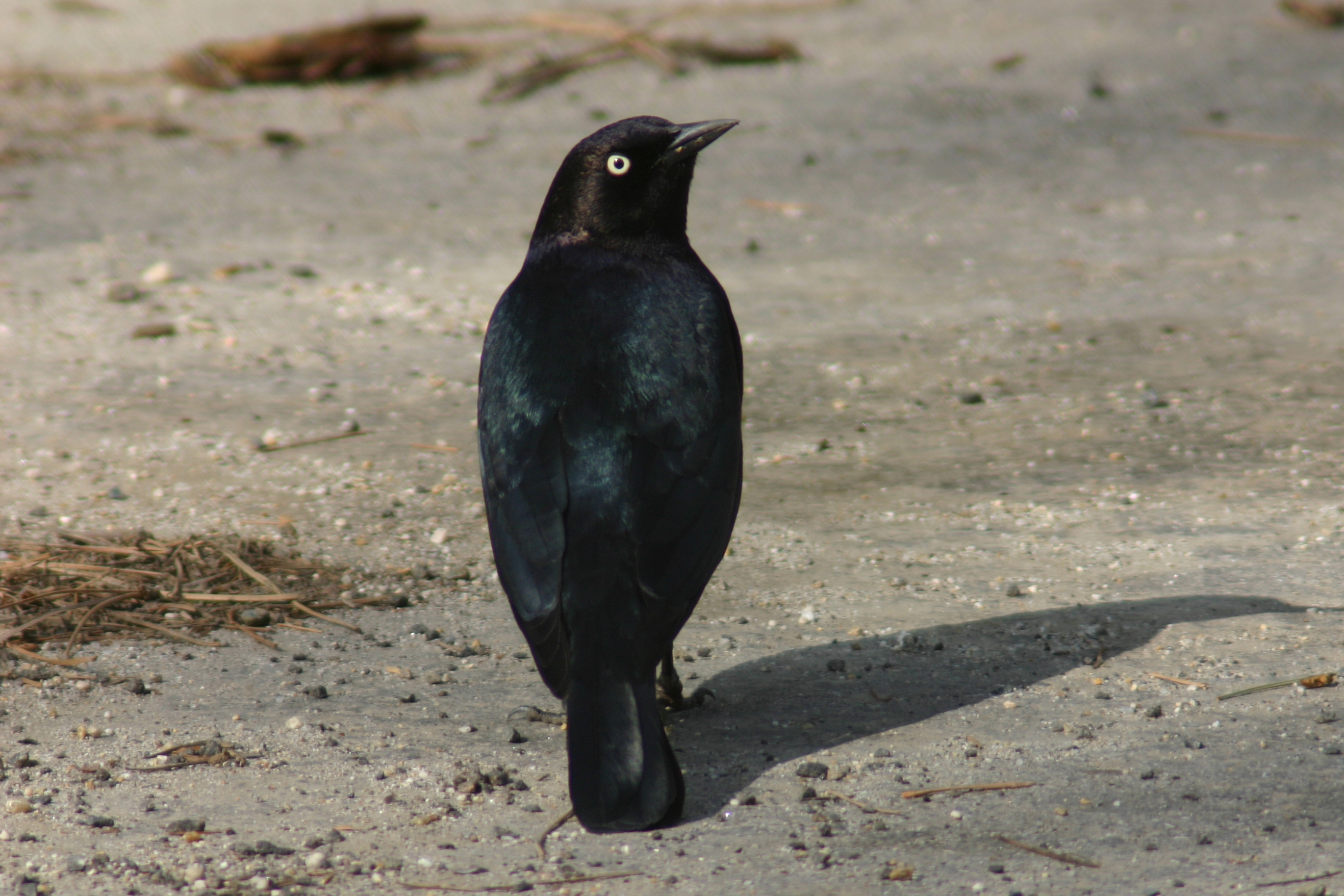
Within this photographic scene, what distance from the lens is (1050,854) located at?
281cm

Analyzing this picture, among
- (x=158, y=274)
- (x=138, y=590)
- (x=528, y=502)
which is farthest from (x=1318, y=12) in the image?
(x=138, y=590)

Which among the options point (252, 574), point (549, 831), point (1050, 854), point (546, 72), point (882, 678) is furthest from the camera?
point (546, 72)

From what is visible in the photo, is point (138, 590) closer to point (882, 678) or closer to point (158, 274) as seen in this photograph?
point (882, 678)

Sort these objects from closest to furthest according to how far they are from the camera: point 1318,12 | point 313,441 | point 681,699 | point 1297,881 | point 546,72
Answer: point 1297,881
point 681,699
point 313,441
point 546,72
point 1318,12

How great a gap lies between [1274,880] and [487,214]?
634cm

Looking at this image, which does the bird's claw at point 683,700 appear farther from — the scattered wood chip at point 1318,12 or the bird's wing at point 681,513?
the scattered wood chip at point 1318,12

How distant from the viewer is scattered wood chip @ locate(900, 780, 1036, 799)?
305 cm

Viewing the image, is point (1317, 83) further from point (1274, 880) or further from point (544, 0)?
point (1274, 880)

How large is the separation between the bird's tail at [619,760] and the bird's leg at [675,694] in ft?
1.67

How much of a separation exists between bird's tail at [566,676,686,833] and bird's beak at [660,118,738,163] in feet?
4.72

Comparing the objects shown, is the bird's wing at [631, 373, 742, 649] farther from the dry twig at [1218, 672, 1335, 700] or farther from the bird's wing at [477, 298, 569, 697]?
the dry twig at [1218, 672, 1335, 700]

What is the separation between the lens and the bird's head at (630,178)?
146 inches

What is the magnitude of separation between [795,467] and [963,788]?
2189 millimetres

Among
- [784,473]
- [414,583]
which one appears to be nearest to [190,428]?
[414,583]
